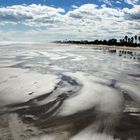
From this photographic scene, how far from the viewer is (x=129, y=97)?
13633 millimetres

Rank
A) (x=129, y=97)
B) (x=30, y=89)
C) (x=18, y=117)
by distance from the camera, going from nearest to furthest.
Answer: (x=18, y=117)
(x=129, y=97)
(x=30, y=89)

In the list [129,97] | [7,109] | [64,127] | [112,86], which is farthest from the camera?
[112,86]

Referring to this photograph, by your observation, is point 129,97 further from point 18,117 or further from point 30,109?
point 18,117

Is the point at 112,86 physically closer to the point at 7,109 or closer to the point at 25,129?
the point at 7,109

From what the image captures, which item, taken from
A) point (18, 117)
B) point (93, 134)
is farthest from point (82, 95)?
Result: point (93, 134)

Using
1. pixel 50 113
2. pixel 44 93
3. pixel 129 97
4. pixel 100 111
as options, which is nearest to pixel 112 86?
pixel 129 97

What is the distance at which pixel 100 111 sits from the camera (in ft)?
35.6

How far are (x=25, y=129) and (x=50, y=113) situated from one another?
1.88 meters

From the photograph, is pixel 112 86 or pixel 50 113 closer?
pixel 50 113

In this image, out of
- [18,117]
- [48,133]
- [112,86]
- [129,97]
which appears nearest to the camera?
[48,133]

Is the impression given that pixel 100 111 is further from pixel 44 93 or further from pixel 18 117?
pixel 44 93

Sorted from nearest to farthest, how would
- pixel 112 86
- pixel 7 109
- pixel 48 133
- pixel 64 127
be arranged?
pixel 48 133, pixel 64 127, pixel 7 109, pixel 112 86

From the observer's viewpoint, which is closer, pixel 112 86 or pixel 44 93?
pixel 44 93

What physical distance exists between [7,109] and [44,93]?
3.41 metres
